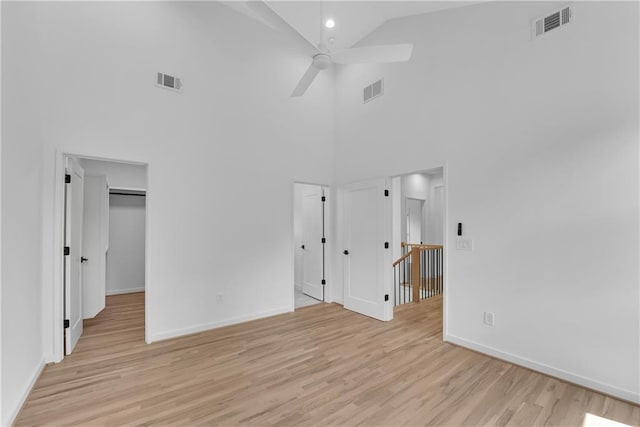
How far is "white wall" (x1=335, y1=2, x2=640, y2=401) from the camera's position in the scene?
239 cm

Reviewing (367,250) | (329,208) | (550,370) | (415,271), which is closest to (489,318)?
(550,370)

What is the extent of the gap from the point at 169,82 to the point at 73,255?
2.29m

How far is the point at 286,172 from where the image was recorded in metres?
4.59

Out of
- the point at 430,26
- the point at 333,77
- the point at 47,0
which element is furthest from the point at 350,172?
the point at 47,0

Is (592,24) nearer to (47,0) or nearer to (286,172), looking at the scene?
(286,172)

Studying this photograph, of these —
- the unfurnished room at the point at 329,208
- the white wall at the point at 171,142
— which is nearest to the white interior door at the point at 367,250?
the unfurnished room at the point at 329,208

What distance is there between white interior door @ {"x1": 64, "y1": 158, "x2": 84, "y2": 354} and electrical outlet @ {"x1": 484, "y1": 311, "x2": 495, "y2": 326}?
440 centimetres

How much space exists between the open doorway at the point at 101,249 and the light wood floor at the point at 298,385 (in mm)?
424

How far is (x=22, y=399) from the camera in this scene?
2244 millimetres

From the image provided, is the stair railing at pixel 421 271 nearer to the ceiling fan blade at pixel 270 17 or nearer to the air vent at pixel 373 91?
the air vent at pixel 373 91

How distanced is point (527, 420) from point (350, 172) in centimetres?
360

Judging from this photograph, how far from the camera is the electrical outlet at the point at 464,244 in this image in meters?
3.30

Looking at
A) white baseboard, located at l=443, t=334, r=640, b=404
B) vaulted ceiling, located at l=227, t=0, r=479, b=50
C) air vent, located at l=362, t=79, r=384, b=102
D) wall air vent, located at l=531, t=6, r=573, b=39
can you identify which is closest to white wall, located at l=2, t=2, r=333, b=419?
vaulted ceiling, located at l=227, t=0, r=479, b=50

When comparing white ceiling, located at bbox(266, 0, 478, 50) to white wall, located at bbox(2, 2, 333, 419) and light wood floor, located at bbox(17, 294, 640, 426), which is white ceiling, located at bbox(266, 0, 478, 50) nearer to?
white wall, located at bbox(2, 2, 333, 419)
